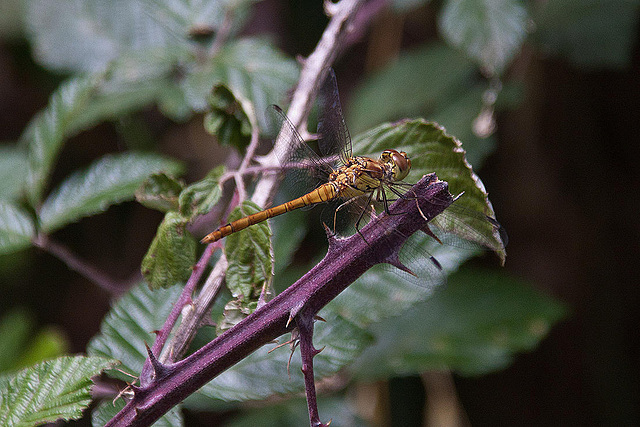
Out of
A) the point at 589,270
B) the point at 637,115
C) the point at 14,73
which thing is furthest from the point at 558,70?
the point at 14,73

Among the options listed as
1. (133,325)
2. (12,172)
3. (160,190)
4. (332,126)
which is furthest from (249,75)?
(12,172)

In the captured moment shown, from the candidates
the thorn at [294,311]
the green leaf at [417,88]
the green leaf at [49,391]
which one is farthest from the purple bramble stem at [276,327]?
the green leaf at [417,88]

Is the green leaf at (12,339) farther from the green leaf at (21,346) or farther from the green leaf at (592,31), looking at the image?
the green leaf at (592,31)

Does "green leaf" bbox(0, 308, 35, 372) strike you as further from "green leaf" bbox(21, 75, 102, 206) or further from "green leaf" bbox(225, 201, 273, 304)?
"green leaf" bbox(225, 201, 273, 304)

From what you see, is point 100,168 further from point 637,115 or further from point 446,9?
point 637,115

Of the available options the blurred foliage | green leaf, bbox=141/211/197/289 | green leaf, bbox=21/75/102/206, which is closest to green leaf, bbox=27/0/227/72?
the blurred foliage

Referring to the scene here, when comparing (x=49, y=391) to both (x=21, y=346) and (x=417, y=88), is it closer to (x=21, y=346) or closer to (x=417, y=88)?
(x=21, y=346)
